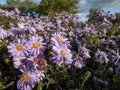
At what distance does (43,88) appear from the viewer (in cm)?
365

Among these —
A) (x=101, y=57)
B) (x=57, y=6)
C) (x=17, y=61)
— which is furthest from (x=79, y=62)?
(x=57, y=6)

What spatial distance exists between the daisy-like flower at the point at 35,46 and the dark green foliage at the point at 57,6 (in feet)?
115

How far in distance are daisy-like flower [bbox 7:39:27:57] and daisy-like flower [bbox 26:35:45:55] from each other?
5 cm

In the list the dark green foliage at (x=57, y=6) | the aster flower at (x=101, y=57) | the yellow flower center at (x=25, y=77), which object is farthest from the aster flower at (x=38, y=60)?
the dark green foliage at (x=57, y=6)

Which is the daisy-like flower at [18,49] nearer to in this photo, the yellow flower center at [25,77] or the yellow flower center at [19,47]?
the yellow flower center at [19,47]

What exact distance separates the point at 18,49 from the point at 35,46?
0.15m

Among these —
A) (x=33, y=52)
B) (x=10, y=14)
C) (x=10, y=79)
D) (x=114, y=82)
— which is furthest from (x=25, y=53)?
(x=10, y=14)

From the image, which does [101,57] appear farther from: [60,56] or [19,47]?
[19,47]

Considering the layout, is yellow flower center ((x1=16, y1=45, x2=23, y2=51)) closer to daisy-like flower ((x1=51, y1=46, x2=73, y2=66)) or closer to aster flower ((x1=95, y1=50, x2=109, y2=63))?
daisy-like flower ((x1=51, y1=46, x2=73, y2=66))

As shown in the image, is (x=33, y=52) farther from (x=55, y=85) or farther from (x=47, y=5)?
(x=47, y=5)

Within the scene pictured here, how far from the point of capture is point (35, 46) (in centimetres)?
331

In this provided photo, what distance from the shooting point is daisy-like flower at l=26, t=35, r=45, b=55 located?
329 cm

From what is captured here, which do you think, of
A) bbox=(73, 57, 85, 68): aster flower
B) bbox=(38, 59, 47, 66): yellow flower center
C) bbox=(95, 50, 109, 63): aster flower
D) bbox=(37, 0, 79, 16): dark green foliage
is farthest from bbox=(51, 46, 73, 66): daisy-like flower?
bbox=(37, 0, 79, 16): dark green foliage

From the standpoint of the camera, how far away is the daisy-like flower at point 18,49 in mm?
3281
